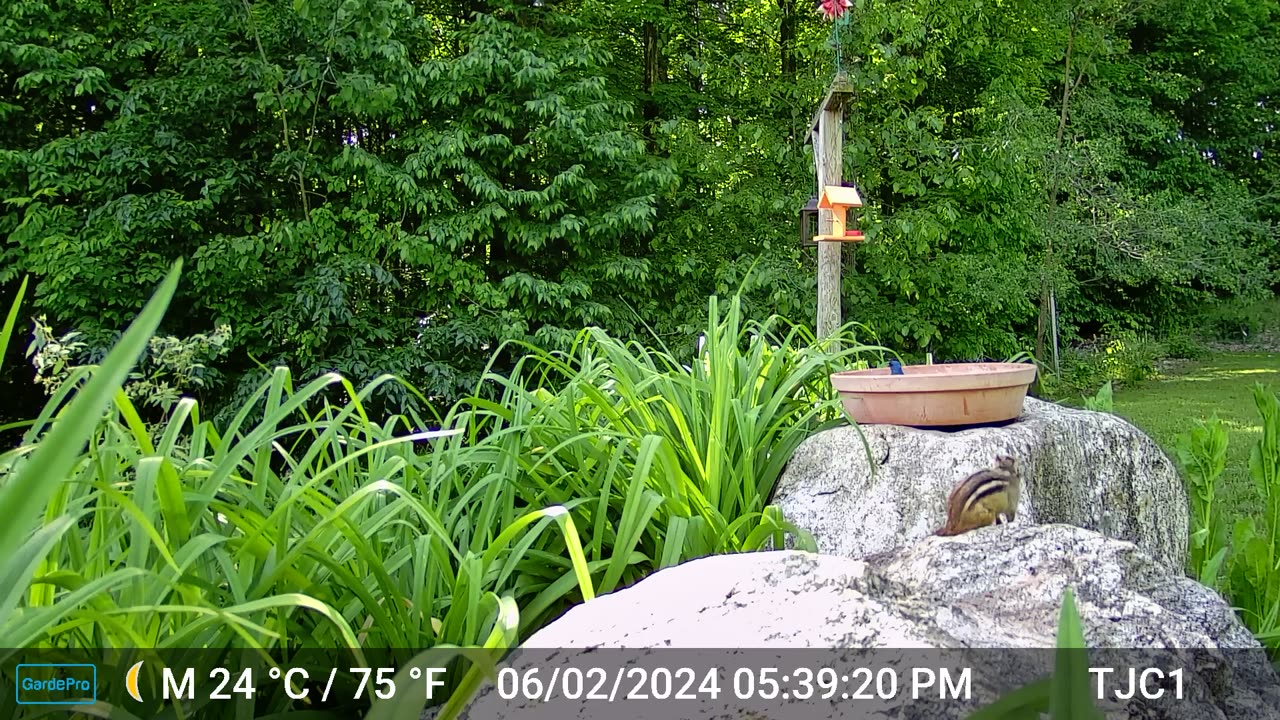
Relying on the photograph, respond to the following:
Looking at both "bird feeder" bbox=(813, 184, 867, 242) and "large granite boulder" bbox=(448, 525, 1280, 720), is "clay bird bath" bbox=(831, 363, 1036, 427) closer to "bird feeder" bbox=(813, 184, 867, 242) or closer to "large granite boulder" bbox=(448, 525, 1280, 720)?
"large granite boulder" bbox=(448, 525, 1280, 720)

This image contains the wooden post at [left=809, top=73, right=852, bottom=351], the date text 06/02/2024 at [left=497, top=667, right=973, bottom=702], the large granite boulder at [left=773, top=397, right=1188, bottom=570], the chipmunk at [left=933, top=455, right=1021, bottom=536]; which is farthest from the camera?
the wooden post at [left=809, top=73, right=852, bottom=351]

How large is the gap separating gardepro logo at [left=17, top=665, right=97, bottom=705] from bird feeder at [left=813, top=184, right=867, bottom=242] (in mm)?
3280

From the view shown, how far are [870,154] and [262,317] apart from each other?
5111mm

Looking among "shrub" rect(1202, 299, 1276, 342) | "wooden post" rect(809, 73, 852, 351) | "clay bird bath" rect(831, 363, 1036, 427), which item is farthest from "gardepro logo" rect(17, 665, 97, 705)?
"shrub" rect(1202, 299, 1276, 342)

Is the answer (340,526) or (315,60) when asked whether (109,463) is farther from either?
(315,60)

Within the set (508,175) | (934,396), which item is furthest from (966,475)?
(508,175)

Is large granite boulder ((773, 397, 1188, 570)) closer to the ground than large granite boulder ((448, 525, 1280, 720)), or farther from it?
closer to the ground

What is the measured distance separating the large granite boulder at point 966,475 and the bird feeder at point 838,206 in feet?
6.20

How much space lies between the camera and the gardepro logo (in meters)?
0.79

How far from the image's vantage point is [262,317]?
638 cm

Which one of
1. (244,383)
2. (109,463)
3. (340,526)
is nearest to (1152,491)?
(340,526)

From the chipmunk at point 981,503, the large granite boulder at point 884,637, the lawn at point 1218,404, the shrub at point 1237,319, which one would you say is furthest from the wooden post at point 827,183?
the shrub at point 1237,319

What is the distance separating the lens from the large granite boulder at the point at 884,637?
0.73 metres

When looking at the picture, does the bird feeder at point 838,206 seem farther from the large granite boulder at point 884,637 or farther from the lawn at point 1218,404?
the large granite boulder at point 884,637
